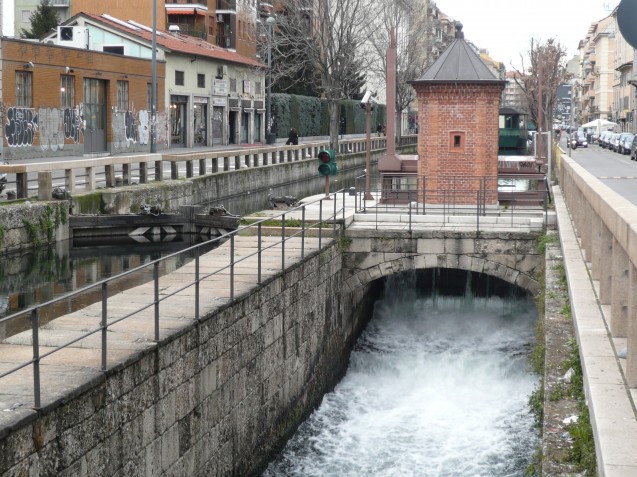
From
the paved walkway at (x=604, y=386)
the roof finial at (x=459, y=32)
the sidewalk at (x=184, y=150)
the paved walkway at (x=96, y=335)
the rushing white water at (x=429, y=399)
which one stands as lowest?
the rushing white water at (x=429, y=399)

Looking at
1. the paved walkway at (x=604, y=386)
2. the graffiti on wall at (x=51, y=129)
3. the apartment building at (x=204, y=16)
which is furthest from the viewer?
the apartment building at (x=204, y=16)

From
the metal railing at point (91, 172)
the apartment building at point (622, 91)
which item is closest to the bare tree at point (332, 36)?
the metal railing at point (91, 172)

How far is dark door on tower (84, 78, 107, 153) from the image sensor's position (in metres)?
44.7

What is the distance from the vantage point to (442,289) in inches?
875

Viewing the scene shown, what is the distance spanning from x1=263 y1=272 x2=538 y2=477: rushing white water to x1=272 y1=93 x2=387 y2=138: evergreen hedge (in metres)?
46.1

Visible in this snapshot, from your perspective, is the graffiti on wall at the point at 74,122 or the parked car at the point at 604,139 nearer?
the graffiti on wall at the point at 74,122

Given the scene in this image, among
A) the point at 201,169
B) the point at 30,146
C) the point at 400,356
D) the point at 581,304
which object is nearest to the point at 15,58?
the point at 30,146

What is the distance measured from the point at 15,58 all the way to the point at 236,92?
27.2m

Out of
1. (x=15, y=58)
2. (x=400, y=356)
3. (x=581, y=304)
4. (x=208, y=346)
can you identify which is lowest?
(x=400, y=356)

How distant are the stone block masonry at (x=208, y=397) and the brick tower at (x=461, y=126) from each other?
6.22 meters

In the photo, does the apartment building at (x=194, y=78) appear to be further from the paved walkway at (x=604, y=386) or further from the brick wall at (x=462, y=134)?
the paved walkway at (x=604, y=386)

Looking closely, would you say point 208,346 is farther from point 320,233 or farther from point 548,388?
point 320,233

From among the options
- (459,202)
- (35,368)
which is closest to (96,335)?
(35,368)

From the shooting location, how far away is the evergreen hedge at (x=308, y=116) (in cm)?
6775
